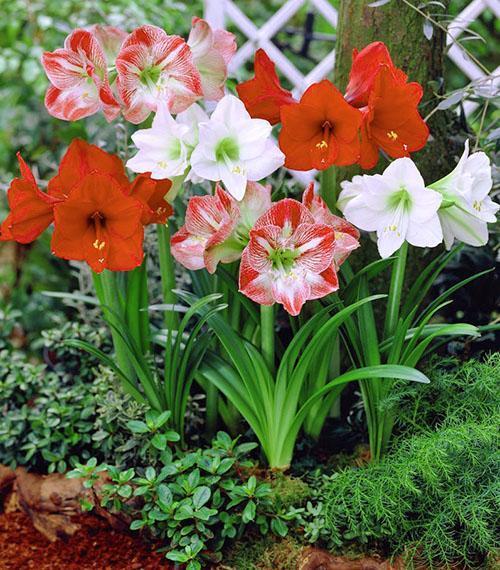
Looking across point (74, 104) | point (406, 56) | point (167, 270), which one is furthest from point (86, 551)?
point (406, 56)

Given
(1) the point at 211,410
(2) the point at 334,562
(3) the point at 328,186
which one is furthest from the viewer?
(1) the point at 211,410

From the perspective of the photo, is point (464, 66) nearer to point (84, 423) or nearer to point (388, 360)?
point (388, 360)

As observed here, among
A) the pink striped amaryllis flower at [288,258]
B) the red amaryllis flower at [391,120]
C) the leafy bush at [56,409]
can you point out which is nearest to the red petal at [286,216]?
the pink striped amaryllis flower at [288,258]

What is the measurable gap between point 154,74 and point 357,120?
42 centimetres

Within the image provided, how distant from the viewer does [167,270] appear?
1.91 m

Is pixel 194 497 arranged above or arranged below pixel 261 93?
below

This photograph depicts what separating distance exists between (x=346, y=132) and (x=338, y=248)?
0.23 m

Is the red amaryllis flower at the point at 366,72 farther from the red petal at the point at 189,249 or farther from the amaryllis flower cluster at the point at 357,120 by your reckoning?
the red petal at the point at 189,249

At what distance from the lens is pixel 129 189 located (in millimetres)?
1667

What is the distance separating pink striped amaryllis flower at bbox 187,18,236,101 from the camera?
A: 169 cm

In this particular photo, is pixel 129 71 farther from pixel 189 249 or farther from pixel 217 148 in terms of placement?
pixel 189 249

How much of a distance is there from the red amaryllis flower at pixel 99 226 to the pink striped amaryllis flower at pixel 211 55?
31 centimetres

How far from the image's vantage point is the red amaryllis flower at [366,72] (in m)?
1.65

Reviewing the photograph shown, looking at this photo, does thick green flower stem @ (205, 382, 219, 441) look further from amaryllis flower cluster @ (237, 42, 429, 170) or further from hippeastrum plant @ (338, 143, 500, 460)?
amaryllis flower cluster @ (237, 42, 429, 170)
